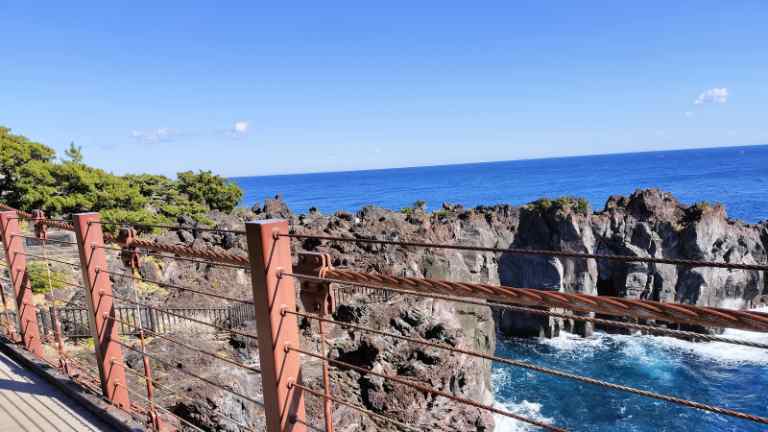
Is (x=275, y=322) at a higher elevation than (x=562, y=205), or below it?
higher

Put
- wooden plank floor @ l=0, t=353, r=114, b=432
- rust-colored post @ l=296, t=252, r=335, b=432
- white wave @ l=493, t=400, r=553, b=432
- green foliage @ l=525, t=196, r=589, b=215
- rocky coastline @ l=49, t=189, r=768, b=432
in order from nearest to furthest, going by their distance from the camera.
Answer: rust-colored post @ l=296, t=252, r=335, b=432 < wooden plank floor @ l=0, t=353, r=114, b=432 < rocky coastline @ l=49, t=189, r=768, b=432 < white wave @ l=493, t=400, r=553, b=432 < green foliage @ l=525, t=196, r=589, b=215

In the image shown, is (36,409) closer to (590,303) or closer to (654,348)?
(590,303)

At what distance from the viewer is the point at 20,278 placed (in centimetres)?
445

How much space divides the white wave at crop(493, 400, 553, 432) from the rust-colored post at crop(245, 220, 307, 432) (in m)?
16.5

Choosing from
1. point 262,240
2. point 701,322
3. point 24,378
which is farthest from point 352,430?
point 701,322

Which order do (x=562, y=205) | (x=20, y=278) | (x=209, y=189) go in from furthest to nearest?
1. (x=209, y=189)
2. (x=562, y=205)
3. (x=20, y=278)

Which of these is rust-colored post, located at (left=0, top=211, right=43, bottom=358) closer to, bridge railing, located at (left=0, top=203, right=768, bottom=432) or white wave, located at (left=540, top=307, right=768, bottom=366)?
bridge railing, located at (left=0, top=203, right=768, bottom=432)

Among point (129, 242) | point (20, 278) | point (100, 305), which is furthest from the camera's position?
point (20, 278)

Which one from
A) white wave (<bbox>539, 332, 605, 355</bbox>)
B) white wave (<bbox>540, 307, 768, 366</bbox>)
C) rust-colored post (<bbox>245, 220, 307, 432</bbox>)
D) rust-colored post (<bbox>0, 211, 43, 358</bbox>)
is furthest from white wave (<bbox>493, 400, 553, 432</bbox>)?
rust-colored post (<bbox>245, 220, 307, 432</bbox>)

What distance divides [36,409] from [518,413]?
19314mm

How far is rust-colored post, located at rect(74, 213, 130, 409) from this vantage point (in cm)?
337

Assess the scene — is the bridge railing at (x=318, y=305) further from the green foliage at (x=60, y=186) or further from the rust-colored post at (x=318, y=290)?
the green foliage at (x=60, y=186)

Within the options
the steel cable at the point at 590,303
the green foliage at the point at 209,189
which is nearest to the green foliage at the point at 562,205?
the green foliage at the point at 209,189

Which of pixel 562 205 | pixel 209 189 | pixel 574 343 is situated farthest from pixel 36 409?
pixel 209 189
